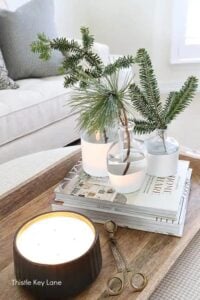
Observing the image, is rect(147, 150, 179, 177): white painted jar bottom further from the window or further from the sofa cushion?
the window

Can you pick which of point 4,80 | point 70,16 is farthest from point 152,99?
point 70,16

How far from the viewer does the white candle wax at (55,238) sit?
0.68 meters

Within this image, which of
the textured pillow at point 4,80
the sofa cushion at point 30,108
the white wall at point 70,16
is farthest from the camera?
the white wall at point 70,16

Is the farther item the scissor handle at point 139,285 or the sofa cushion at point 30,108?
the sofa cushion at point 30,108

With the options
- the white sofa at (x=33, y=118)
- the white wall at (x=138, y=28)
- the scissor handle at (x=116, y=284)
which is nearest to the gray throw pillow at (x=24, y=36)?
the white sofa at (x=33, y=118)

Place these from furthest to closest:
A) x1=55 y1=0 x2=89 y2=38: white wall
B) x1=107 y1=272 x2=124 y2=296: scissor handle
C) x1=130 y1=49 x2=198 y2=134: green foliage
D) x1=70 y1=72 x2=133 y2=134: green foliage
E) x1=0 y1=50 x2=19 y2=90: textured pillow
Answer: x1=55 y1=0 x2=89 y2=38: white wall
x1=0 y1=50 x2=19 y2=90: textured pillow
x1=130 y1=49 x2=198 y2=134: green foliage
x1=70 y1=72 x2=133 y2=134: green foliage
x1=107 y1=272 x2=124 y2=296: scissor handle

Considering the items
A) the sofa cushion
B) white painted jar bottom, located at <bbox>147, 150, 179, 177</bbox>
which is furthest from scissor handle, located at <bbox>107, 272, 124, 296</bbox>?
the sofa cushion

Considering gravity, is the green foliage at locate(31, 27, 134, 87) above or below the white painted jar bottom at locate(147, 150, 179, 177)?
above

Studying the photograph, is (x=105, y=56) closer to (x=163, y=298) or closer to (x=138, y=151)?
(x=138, y=151)

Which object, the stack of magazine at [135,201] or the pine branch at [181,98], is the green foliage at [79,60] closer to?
the pine branch at [181,98]

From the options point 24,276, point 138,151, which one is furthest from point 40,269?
point 138,151

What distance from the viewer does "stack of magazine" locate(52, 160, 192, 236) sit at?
2.62ft

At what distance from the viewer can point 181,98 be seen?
2.89ft

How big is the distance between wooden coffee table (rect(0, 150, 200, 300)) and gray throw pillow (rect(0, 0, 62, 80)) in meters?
1.18
